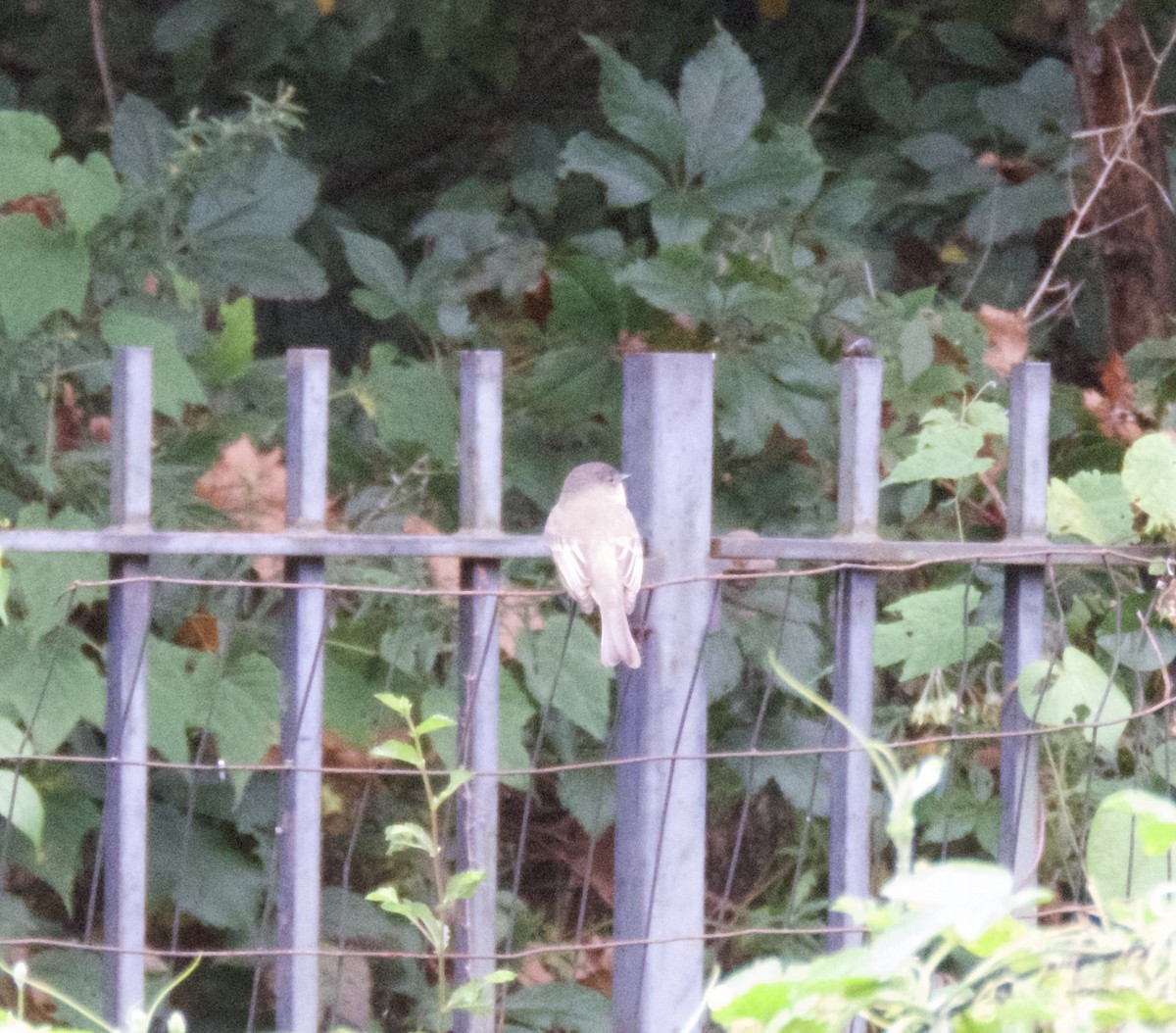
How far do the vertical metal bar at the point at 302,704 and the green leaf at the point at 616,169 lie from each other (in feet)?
4.28

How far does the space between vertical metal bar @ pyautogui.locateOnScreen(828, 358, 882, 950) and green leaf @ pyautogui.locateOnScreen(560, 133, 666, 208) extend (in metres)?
1.21

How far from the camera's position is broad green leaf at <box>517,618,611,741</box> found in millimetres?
2379

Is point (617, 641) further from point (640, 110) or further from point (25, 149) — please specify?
point (640, 110)

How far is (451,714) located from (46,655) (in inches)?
24.4

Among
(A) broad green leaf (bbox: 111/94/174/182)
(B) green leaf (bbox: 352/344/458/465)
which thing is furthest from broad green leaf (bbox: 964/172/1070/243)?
(A) broad green leaf (bbox: 111/94/174/182)

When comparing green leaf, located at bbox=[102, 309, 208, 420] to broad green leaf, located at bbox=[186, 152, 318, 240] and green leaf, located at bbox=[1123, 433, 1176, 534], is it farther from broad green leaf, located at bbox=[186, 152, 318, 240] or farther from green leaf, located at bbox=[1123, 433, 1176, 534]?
green leaf, located at bbox=[1123, 433, 1176, 534]

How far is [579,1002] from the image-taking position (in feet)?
8.19

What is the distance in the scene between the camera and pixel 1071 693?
6.63 ft

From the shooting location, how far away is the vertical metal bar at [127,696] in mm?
1930

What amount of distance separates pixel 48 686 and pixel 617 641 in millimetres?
777

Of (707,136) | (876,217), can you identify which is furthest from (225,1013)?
(876,217)

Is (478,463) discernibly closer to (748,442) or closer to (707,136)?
(748,442)

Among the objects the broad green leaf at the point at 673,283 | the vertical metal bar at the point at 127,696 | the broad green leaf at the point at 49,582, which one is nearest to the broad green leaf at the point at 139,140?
the broad green leaf at the point at 673,283

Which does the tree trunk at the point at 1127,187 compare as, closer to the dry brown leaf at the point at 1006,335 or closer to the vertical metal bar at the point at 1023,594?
the dry brown leaf at the point at 1006,335
